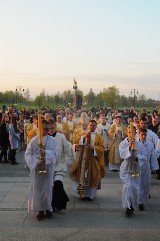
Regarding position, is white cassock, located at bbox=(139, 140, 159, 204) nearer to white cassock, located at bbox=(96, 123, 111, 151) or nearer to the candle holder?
the candle holder

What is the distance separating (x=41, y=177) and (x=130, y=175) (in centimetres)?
183

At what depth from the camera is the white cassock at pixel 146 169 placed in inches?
342

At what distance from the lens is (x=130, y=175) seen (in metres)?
8.27

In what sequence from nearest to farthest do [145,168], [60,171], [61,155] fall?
1. [60,171]
2. [61,155]
3. [145,168]

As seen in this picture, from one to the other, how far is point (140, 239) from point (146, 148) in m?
2.83

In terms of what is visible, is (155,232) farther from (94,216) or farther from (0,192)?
(0,192)

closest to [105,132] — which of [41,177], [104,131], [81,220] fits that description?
[104,131]

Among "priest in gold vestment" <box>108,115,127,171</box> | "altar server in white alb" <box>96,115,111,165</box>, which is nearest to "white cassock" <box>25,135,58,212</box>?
"priest in gold vestment" <box>108,115,127,171</box>

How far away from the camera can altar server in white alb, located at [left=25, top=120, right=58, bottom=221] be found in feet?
25.3

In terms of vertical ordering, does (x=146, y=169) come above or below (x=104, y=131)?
below

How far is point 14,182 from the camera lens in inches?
444

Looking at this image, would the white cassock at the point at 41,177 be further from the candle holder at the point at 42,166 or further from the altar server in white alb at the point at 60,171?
the altar server in white alb at the point at 60,171

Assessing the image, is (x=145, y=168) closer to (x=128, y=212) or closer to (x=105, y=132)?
(x=128, y=212)

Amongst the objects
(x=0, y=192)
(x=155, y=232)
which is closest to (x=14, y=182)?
(x=0, y=192)
